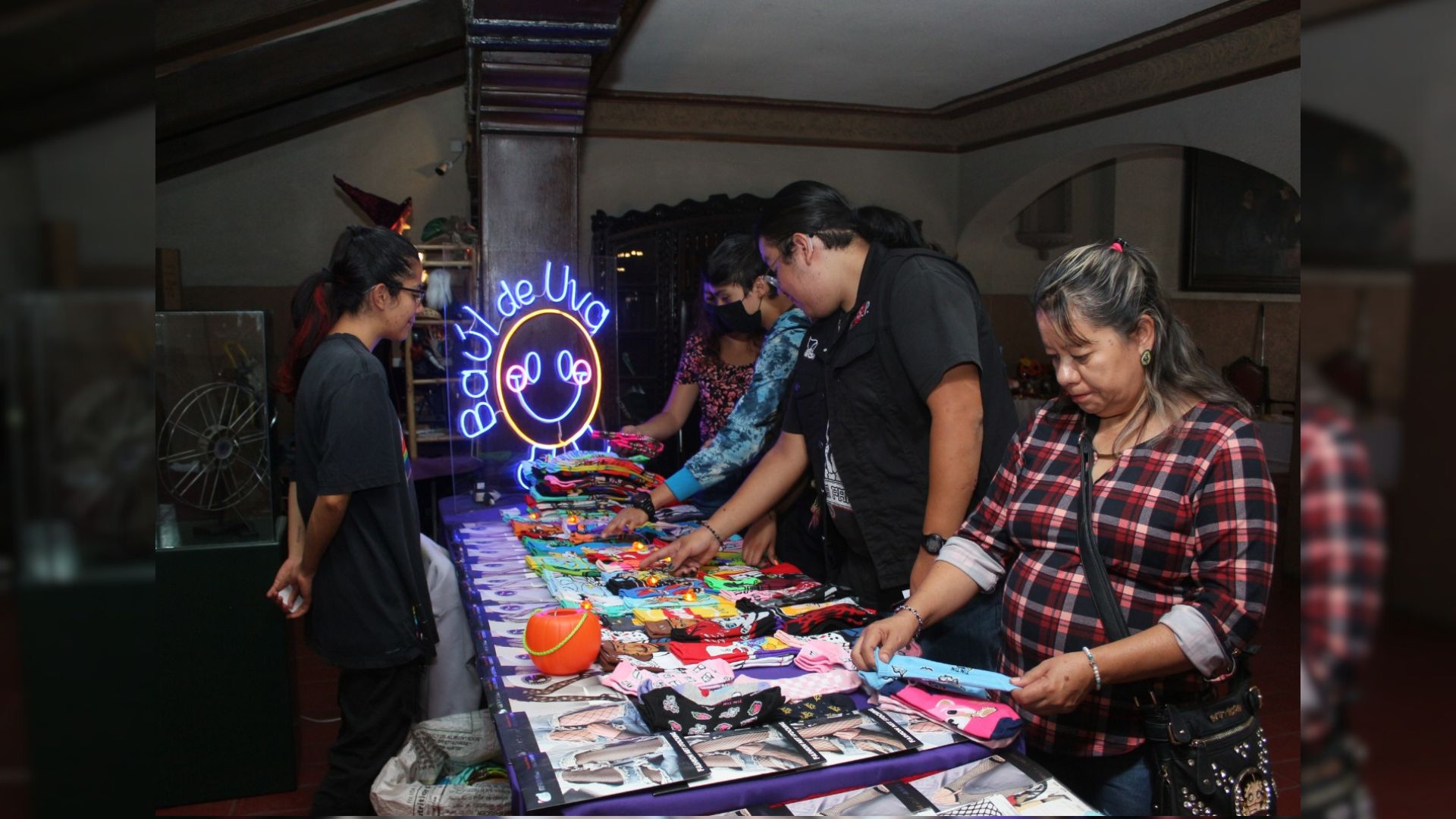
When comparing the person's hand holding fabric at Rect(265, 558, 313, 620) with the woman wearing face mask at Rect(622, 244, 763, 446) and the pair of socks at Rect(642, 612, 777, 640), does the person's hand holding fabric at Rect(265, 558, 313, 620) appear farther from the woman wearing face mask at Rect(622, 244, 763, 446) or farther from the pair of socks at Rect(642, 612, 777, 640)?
the woman wearing face mask at Rect(622, 244, 763, 446)

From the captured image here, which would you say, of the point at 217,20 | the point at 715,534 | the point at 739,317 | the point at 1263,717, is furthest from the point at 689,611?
the point at 217,20

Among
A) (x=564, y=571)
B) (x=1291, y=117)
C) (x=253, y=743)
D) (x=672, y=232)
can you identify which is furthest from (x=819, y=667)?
(x=672, y=232)

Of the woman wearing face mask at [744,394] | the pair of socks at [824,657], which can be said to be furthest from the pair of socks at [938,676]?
the woman wearing face mask at [744,394]

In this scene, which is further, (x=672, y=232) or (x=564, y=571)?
(x=672, y=232)

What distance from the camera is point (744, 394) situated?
3.47 meters

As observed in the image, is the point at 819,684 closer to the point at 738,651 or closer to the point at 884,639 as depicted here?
the point at 884,639

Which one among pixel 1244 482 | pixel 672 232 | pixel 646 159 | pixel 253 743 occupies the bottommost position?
pixel 253 743

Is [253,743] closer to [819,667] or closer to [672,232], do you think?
[819,667]

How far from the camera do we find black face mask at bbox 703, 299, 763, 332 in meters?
3.78

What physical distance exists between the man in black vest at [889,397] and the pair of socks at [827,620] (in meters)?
0.15

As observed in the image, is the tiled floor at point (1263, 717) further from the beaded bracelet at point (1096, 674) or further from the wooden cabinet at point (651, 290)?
the wooden cabinet at point (651, 290)

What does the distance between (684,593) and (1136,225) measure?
6.99m

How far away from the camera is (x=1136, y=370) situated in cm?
175

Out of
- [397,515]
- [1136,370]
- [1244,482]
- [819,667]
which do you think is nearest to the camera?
[1244,482]
